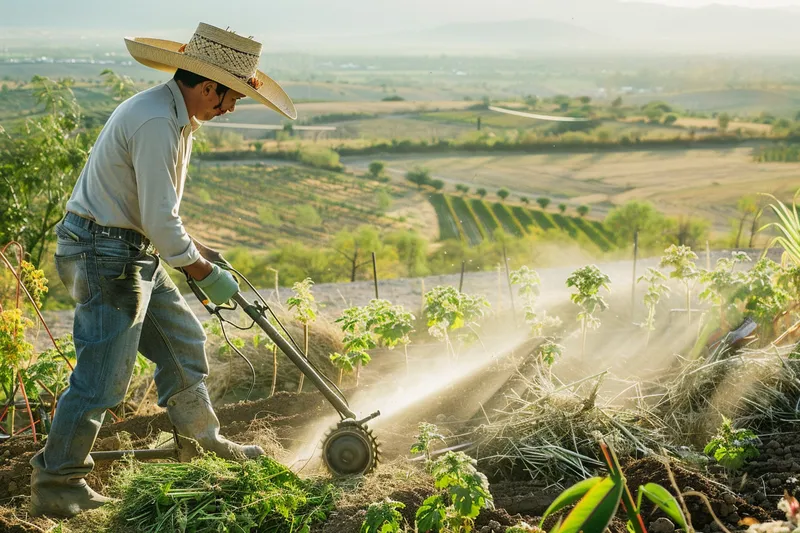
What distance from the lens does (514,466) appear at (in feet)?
12.7

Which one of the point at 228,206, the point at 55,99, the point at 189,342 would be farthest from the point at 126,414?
the point at 228,206

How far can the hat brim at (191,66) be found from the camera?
3.23 meters

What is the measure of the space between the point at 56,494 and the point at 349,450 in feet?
4.00

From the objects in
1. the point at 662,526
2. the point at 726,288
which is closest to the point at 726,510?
the point at 662,526

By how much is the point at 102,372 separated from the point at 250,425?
1.24 m

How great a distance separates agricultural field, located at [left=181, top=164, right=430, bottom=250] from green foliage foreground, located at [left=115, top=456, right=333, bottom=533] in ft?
134

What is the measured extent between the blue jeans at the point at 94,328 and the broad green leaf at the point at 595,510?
2188 mm

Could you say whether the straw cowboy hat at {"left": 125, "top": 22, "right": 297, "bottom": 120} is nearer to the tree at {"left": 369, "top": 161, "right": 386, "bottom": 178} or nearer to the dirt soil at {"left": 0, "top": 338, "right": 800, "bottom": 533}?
the dirt soil at {"left": 0, "top": 338, "right": 800, "bottom": 533}

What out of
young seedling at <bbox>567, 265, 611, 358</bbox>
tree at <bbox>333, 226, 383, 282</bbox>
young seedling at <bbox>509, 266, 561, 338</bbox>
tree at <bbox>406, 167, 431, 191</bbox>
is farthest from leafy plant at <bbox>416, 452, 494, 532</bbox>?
tree at <bbox>406, 167, 431, 191</bbox>

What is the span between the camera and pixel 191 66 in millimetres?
3230

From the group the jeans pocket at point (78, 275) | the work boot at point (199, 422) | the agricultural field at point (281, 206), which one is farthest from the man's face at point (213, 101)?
the agricultural field at point (281, 206)

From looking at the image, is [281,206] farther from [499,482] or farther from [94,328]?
[94,328]

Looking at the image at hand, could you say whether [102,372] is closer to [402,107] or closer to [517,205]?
[517,205]

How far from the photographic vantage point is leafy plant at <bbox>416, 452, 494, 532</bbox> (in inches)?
110
